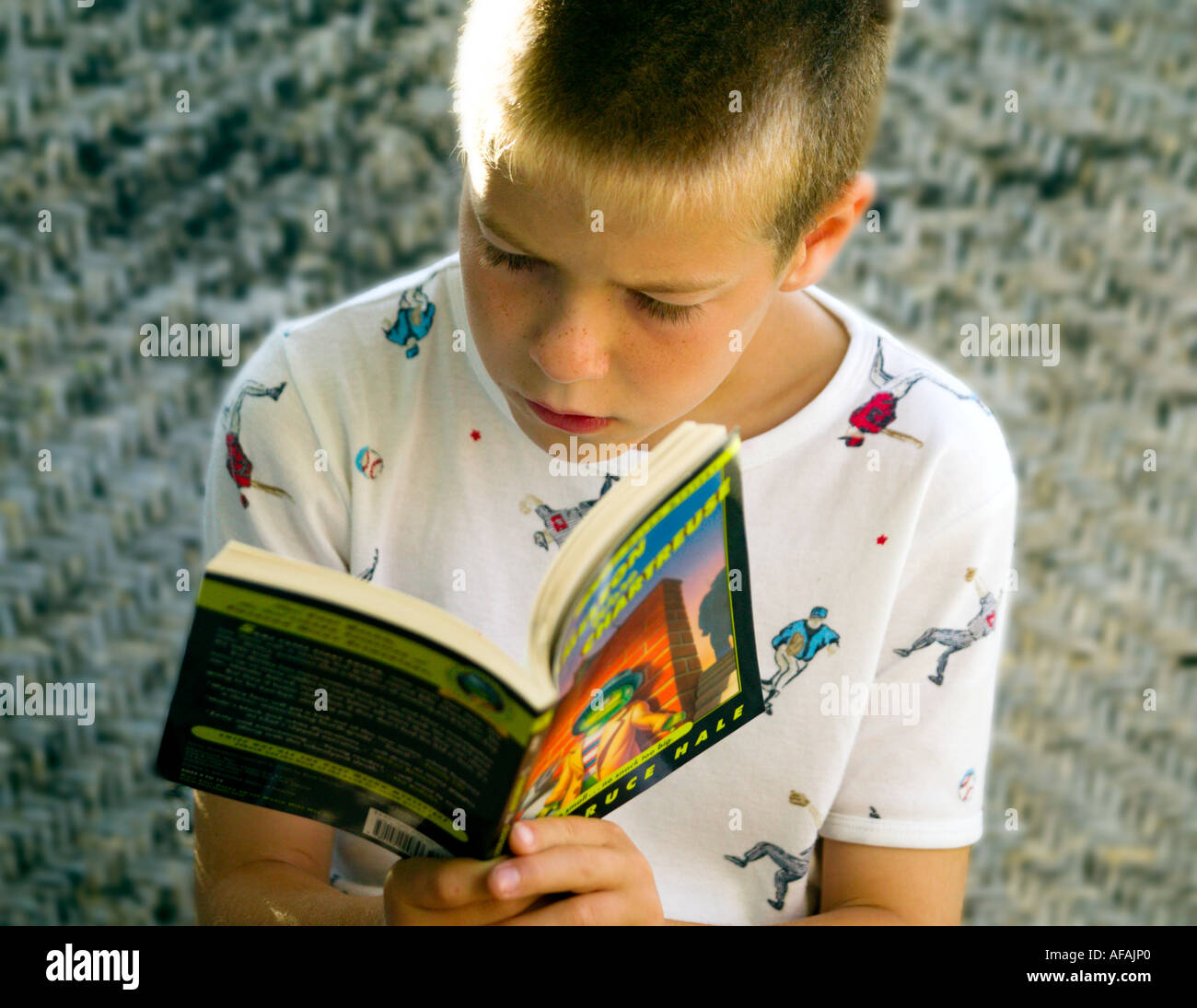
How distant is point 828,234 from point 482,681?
1.11 feet

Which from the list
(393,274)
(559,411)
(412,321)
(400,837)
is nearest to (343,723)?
(400,837)

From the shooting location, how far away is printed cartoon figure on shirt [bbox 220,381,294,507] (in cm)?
78

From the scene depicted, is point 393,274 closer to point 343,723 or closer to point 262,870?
point 262,870

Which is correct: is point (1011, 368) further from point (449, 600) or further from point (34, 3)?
point (34, 3)

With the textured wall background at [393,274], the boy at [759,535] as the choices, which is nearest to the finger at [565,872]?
the boy at [759,535]

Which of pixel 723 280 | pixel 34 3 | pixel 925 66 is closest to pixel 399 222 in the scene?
pixel 34 3

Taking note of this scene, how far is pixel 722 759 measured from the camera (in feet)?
2.69

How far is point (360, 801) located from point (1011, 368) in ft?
3.43

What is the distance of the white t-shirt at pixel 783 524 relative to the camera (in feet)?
2.58

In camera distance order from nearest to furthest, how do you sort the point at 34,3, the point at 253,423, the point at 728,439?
the point at 728,439
the point at 253,423
the point at 34,3

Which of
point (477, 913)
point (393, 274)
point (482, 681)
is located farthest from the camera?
point (393, 274)

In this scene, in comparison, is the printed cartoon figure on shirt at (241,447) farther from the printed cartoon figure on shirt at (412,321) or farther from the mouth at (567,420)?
the mouth at (567,420)

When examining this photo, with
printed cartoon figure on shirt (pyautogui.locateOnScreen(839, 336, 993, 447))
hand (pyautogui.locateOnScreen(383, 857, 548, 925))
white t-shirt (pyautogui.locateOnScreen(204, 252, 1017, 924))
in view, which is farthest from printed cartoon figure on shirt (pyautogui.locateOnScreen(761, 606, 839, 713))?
hand (pyautogui.locateOnScreen(383, 857, 548, 925))

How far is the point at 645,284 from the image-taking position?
2.03 feet
